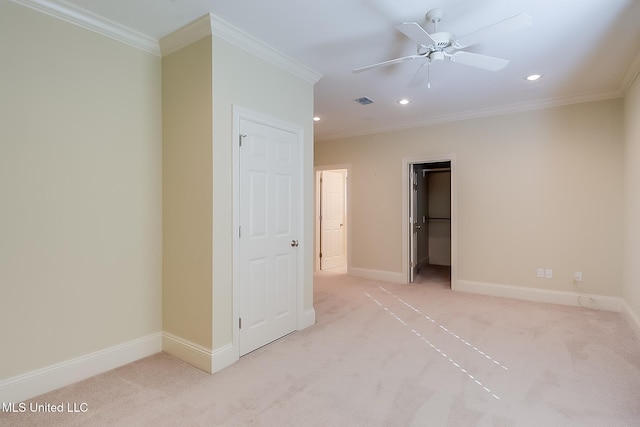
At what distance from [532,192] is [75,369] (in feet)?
17.5

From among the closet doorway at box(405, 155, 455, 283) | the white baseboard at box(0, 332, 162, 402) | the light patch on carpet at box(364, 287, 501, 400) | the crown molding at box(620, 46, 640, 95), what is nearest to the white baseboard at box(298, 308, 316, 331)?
the light patch on carpet at box(364, 287, 501, 400)

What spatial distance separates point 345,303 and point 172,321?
88.2 inches

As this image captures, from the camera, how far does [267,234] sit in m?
3.08

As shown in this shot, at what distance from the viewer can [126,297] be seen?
2.78m

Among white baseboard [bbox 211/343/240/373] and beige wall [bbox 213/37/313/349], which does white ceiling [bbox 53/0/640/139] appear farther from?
white baseboard [bbox 211/343/240/373]

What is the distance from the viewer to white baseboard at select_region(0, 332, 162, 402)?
7.21 feet

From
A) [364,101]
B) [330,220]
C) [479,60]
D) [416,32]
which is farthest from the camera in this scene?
[330,220]

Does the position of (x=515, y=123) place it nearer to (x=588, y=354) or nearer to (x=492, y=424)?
(x=588, y=354)

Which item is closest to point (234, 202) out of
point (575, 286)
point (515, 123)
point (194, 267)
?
point (194, 267)

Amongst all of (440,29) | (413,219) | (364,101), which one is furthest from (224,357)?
(413,219)

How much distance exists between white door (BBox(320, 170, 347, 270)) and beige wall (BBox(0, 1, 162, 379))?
4041 millimetres

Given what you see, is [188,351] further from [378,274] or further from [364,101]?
[378,274]

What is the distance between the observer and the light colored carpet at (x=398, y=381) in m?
2.04

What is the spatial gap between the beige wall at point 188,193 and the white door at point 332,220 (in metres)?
3.99
